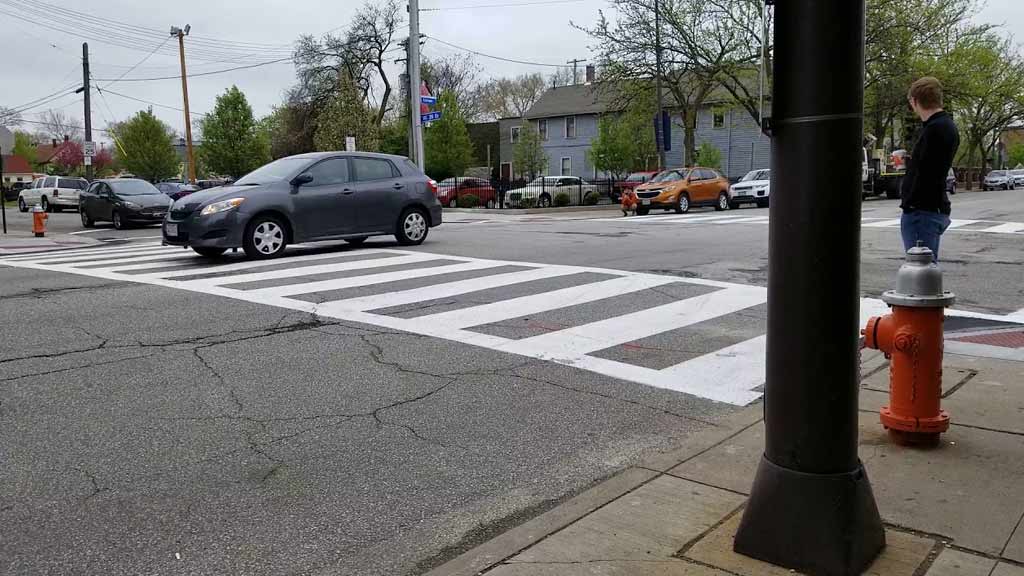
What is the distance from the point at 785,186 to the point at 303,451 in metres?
2.91

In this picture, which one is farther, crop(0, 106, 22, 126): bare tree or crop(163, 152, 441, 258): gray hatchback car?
crop(0, 106, 22, 126): bare tree

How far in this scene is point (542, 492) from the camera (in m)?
4.11

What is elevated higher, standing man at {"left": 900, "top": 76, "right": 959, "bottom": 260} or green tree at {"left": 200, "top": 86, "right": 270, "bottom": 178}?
green tree at {"left": 200, "top": 86, "right": 270, "bottom": 178}

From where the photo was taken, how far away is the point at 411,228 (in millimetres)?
14500

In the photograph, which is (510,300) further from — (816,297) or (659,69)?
(659,69)

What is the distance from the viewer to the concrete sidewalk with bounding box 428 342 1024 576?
3.15 metres

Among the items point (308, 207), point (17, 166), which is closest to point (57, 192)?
point (308, 207)

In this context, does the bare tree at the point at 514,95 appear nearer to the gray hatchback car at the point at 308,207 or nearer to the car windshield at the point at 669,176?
the car windshield at the point at 669,176

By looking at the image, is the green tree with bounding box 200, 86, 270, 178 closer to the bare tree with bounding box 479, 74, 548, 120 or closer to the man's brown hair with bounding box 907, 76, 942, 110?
the bare tree with bounding box 479, 74, 548, 120

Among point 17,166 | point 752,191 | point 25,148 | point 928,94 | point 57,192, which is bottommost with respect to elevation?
point 752,191

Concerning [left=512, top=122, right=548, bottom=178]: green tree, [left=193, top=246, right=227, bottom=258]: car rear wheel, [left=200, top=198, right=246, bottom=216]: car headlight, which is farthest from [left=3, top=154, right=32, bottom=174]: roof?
[left=200, top=198, right=246, bottom=216]: car headlight

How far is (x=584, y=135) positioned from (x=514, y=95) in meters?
31.5

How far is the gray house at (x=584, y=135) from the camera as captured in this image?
57.7 meters

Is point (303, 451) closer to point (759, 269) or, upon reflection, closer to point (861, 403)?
point (861, 403)
